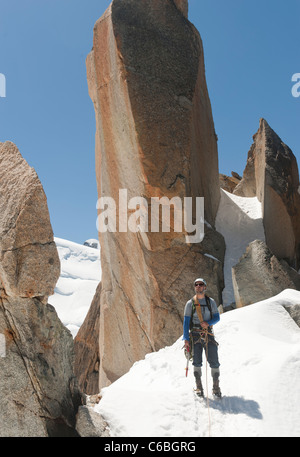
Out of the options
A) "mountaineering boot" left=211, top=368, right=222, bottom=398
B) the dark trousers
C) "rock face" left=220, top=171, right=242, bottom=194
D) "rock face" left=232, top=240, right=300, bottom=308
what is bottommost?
"mountaineering boot" left=211, top=368, right=222, bottom=398

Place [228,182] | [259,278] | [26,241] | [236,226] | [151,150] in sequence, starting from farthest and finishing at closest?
[228,182]
[236,226]
[151,150]
[259,278]
[26,241]

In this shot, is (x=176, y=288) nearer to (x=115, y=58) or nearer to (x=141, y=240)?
(x=141, y=240)

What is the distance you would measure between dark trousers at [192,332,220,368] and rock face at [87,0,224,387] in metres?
7.40

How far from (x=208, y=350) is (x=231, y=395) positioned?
0.87 m

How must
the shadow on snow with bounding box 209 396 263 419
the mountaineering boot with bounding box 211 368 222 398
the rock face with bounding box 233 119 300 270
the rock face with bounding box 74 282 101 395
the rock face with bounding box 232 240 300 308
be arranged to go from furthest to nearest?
the rock face with bounding box 74 282 101 395 → the rock face with bounding box 233 119 300 270 → the rock face with bounding box 232 240 300 308 → the mountaineering boot with bounding box 211 368 222 398 → the shadow on snow with bounding box 209 396 263 419

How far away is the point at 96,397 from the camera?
740 centimetres

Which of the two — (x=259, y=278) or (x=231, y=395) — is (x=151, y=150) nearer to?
(x=259, y=278)

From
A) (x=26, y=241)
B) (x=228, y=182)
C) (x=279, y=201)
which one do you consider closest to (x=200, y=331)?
(x=26, y=241)

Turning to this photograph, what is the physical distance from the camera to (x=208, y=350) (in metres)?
6.51

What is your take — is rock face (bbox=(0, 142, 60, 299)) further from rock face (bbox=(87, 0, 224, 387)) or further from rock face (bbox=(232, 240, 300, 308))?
rock face (bbox=(87, 0, 224, 387))

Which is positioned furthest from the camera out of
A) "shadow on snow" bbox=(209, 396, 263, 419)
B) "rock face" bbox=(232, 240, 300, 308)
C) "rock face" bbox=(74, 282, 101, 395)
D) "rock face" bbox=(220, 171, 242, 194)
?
"rock face" bbox=(220, 171, 242, 194)

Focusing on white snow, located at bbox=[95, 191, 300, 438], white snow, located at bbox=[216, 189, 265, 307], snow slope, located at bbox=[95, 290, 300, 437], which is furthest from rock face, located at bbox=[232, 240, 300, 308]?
snow slope, located at bbox=[95, 290, 300, 437]

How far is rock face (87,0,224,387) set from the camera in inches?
551

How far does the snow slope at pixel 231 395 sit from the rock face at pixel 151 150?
555cm
